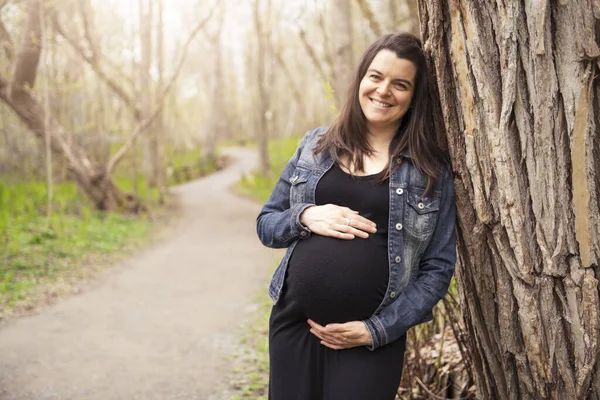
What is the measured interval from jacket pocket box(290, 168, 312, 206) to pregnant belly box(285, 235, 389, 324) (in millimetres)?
217

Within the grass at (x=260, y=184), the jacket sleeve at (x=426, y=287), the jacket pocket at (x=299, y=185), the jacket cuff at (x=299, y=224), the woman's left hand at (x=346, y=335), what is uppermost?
the jacket pocket at (x=299, y=185)

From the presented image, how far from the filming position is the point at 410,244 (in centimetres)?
209

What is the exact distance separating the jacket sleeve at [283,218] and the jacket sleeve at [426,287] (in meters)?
0.41

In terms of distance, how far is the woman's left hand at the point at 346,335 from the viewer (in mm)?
2027

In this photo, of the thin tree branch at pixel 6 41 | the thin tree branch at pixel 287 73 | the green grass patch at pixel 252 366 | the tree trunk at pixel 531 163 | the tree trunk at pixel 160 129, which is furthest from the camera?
the thin tree branch at pixel 287 73

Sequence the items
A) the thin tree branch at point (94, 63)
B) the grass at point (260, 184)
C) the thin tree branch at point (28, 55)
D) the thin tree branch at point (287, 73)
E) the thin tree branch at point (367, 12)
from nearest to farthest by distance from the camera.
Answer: the thin tree branch at point (367, 12), the thin tree branch at point (28, 55), the thin tree branch at point (94, 63), the thin tree branch at point (287, 73), the grass at point (260, 184)

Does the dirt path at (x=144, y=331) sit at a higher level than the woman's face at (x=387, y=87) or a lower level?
lower

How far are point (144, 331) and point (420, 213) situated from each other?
12.6ft

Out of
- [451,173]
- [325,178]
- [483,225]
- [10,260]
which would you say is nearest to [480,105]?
[451,173]

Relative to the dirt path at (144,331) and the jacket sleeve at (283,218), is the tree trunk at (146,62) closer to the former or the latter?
the dirt path at (144,331)

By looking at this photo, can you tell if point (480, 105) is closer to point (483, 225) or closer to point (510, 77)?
point (510, 77)

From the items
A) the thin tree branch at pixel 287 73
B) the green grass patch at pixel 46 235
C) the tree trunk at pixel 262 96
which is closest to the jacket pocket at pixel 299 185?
the green grass patch at pixel 46 235

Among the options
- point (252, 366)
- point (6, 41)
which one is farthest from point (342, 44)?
point (6, 41)

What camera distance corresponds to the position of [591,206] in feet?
6.50
